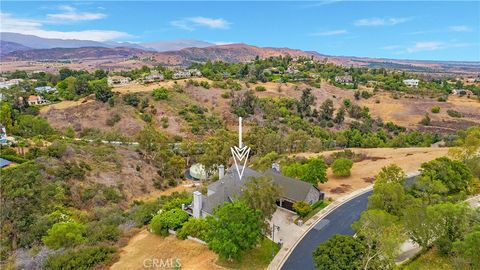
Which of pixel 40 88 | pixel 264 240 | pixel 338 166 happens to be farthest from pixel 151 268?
pixel 40 88

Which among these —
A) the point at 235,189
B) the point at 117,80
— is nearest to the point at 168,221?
the point at 235,189

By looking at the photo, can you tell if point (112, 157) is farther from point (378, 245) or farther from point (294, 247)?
point (378, 245)

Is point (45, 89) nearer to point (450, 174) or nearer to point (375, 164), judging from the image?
point (375, 164)

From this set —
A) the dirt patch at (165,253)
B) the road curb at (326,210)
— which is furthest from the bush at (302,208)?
Answer: the dirt patch at (165,253)

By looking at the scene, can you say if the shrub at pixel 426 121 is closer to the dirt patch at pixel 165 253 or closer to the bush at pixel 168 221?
the bush at pixel 168 221

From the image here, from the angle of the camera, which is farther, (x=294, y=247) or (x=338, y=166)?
(x=338, y=166)

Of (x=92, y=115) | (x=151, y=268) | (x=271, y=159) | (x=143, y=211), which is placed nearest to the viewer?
(x=151, y=268)

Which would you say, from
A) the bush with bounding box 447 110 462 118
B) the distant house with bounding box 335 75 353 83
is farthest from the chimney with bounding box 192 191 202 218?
the distant house with bounding box 335 75 353 83

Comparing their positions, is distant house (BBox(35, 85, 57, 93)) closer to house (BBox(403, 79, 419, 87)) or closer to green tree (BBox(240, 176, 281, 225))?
green tree (BBox(240, 176, 281, 225))
